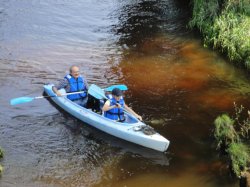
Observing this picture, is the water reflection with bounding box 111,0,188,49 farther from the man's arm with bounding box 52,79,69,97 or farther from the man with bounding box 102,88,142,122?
the man with bounding box 102,88,142,122

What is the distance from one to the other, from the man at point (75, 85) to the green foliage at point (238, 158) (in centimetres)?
372

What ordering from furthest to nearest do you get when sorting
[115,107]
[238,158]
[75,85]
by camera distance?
[75,85]
[115,107]
[238,158]

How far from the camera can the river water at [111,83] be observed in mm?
8180

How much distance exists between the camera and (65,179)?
7.89 metres

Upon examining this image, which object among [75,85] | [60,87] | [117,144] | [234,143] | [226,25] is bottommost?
[117,144]

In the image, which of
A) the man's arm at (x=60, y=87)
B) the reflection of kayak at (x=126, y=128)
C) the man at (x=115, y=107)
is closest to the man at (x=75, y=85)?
the man's arm at (x=60, y=87)

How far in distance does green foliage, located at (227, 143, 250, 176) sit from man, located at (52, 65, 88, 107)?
3716 mm

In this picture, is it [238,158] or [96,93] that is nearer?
[238,158]

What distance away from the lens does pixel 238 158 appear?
304 inches

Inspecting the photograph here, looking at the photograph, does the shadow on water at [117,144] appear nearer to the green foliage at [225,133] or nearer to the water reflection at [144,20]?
the green foliage at [225,133]

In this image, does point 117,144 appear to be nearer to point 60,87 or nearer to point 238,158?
point 60,87

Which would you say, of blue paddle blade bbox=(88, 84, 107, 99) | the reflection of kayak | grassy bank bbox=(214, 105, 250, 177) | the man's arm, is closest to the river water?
the reflection of kayak

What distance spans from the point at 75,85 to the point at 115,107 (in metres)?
1.44

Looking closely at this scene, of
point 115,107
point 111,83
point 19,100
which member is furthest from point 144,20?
point 115,107
